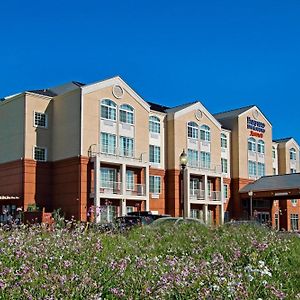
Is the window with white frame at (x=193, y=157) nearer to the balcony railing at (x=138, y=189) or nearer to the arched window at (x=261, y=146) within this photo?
the balcony railing at (x=138, y=189)

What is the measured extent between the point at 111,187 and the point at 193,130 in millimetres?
13570

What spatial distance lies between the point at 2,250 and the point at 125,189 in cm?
3401

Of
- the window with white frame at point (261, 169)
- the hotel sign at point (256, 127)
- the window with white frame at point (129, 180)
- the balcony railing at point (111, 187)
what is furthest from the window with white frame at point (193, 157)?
the window with white frame at point (261, 169)

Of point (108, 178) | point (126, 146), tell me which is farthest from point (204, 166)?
point (108, 178)

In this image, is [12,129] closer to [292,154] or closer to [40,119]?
→ [40,119]

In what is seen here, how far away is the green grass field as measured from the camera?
214 inches

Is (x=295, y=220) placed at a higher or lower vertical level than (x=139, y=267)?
lower

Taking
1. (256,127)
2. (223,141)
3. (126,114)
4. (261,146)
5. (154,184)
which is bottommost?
(154,184)

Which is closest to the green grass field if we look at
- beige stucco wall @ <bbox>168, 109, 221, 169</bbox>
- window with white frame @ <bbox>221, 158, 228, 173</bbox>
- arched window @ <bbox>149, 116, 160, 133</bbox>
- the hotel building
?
the hotel building

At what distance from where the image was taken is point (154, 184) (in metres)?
47.1

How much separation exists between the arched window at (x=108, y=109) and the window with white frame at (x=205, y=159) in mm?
11978

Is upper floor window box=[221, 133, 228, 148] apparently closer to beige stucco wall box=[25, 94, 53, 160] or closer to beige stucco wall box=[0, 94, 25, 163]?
beige stucco wall box=[25, 94, 53, 160]

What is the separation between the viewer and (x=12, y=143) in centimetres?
4256

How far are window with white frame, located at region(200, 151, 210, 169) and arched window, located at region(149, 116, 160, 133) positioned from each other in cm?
567
